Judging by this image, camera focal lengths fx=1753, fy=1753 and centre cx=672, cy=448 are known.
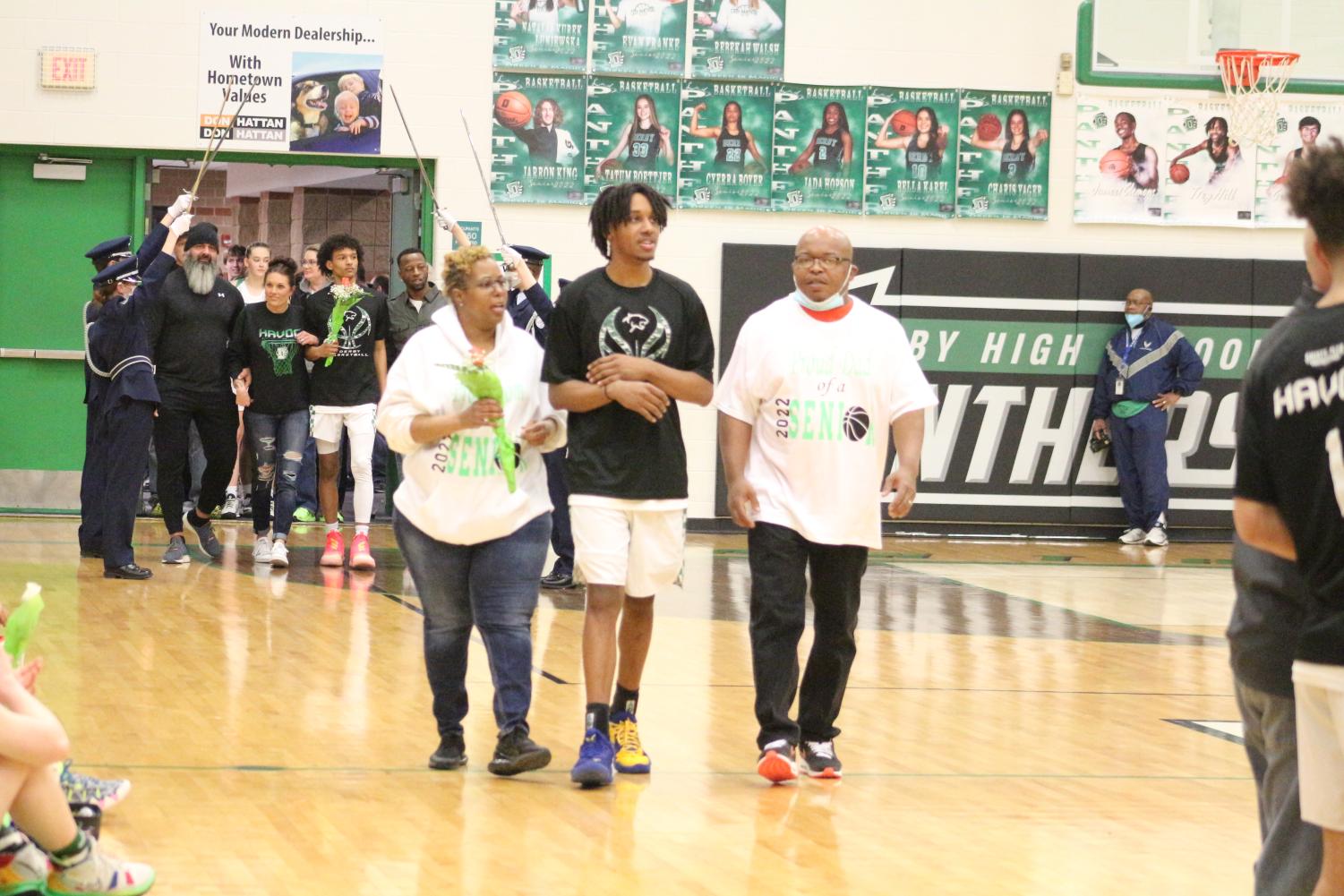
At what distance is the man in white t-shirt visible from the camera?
5.39 meters

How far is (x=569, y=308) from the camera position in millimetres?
5406

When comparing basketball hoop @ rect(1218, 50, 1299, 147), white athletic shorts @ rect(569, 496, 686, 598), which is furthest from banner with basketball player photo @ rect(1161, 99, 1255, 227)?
white athletic shorts @ rect(569, 496, 686, 598)

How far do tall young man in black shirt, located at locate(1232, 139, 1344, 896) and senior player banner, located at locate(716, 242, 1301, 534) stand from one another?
38.0ft

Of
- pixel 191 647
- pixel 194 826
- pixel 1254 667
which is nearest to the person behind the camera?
pixel 1254 667

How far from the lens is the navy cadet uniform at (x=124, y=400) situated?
9.70 metres

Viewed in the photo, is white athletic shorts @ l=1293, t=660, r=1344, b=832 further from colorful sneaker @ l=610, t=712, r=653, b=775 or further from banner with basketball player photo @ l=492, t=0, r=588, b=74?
banner with basketball player photo @ l=492, t=0, r=588, b=74

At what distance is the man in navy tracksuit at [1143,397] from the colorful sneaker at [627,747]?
379 inches

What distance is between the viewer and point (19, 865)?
3.78 meters

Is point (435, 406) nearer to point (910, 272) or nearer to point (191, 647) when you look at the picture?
point (191, 647)

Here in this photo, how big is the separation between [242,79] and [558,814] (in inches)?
393

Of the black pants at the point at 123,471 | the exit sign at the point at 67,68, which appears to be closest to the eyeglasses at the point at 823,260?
the black pants at the point at 123,471

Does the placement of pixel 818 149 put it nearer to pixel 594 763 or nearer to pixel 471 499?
pixel 471 499

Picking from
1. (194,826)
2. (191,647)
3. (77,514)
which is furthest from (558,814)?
(77,514)

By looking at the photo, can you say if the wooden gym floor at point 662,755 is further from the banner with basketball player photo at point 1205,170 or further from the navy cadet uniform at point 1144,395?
the banner with basketball player photo at point 1205,170
